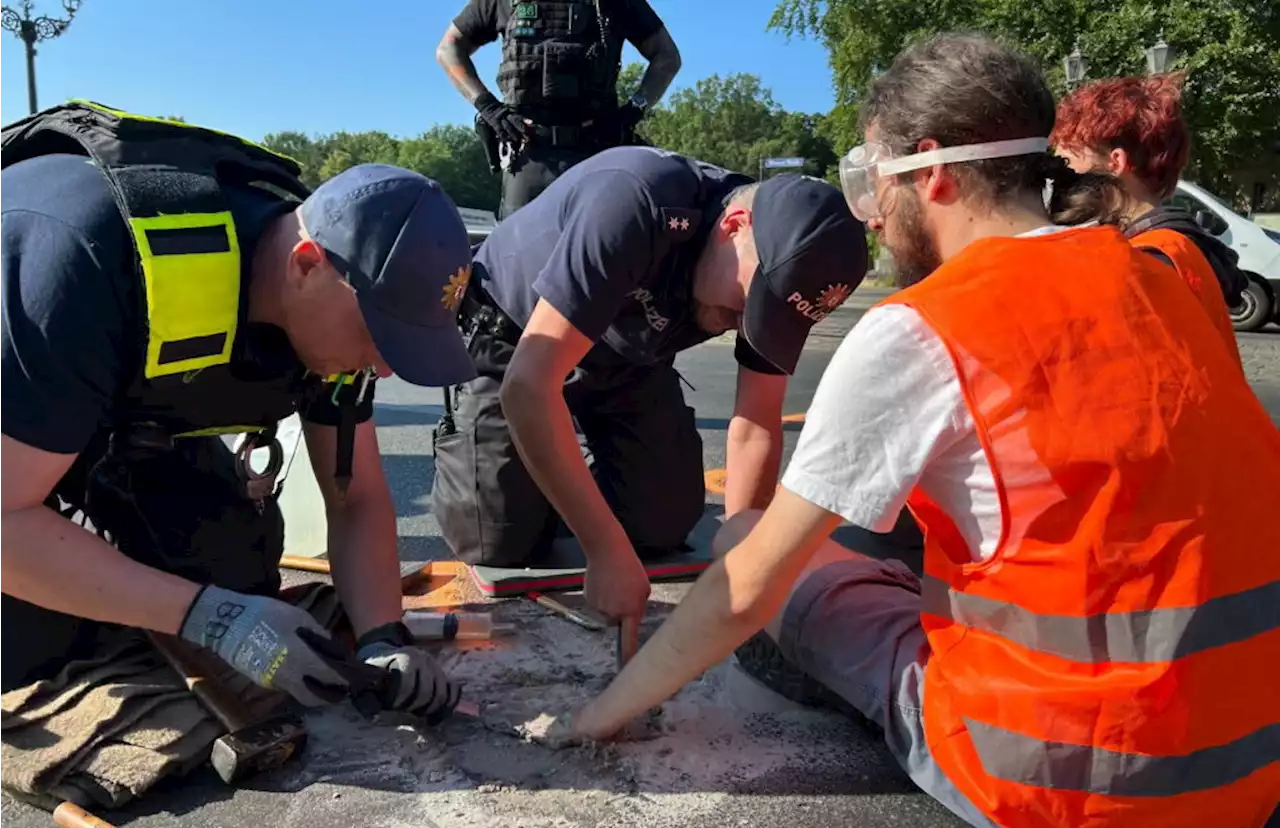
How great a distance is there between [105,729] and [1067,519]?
5.16 feet

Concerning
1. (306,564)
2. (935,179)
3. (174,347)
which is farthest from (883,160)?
(306,564)

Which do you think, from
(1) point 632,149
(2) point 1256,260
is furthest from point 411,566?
(2) point 1256,260

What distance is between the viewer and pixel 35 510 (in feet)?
5.19

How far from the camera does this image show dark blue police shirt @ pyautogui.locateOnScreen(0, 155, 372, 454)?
1.49 m

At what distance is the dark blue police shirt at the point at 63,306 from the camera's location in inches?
58.7

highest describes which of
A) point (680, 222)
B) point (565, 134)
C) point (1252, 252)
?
point (565, 134)

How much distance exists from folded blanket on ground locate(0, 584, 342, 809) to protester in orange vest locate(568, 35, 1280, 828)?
1007mm

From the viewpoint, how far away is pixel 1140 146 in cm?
288

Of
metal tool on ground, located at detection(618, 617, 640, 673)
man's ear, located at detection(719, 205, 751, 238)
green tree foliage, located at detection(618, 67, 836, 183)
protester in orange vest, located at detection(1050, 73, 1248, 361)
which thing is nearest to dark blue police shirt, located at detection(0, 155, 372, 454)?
metal tool on ground, located at detection(618, 617, 640, 673)

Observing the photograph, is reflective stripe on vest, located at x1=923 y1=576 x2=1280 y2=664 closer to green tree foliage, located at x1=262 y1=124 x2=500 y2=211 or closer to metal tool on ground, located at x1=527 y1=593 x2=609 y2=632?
metal tool on ground, located at x1=527 y1=593 x2=609 y2=632

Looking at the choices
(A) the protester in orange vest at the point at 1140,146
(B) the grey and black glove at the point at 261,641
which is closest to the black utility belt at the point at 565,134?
(A) the protester in orange vest at the point at 1140,146

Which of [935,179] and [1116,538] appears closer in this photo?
[1116,538]

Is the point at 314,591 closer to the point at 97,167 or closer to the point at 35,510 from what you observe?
the point at 35,510

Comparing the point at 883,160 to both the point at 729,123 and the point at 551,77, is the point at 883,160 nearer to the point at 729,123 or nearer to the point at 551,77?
the point at 551,77
